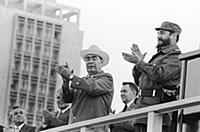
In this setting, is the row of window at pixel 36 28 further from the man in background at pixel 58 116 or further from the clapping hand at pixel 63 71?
the clapping hand at pixel 63 71

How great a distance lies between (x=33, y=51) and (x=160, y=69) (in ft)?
352

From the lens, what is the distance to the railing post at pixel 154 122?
1206cm

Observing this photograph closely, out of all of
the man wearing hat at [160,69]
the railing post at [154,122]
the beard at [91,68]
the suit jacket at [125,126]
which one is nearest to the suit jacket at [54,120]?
the beard at [91,68]

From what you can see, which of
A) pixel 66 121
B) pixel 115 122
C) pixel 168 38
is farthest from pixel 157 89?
pixel 66 121

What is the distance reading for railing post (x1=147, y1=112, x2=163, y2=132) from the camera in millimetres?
12062

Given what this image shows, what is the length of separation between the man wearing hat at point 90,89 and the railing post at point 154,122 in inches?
111

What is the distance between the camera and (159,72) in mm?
13992

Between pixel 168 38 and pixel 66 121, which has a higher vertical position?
pixel 168 38

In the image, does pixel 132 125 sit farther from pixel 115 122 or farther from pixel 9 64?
pixel 9 64

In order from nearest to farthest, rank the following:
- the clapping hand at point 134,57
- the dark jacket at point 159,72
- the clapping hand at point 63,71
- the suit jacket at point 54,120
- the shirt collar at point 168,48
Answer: the dark jacket at point 159,72, the clapping hand at point 134,57, the shirt collar at point 168,48, the clapping hand at point 63,71, the suit jacket at point 54,120

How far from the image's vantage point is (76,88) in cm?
1486

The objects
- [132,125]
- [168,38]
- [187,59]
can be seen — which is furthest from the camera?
[168,38]

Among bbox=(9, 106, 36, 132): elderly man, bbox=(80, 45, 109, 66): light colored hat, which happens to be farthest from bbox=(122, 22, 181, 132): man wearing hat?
bbox=(9, 106, 36, 132): elderly man

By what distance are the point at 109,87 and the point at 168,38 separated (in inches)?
42.7
